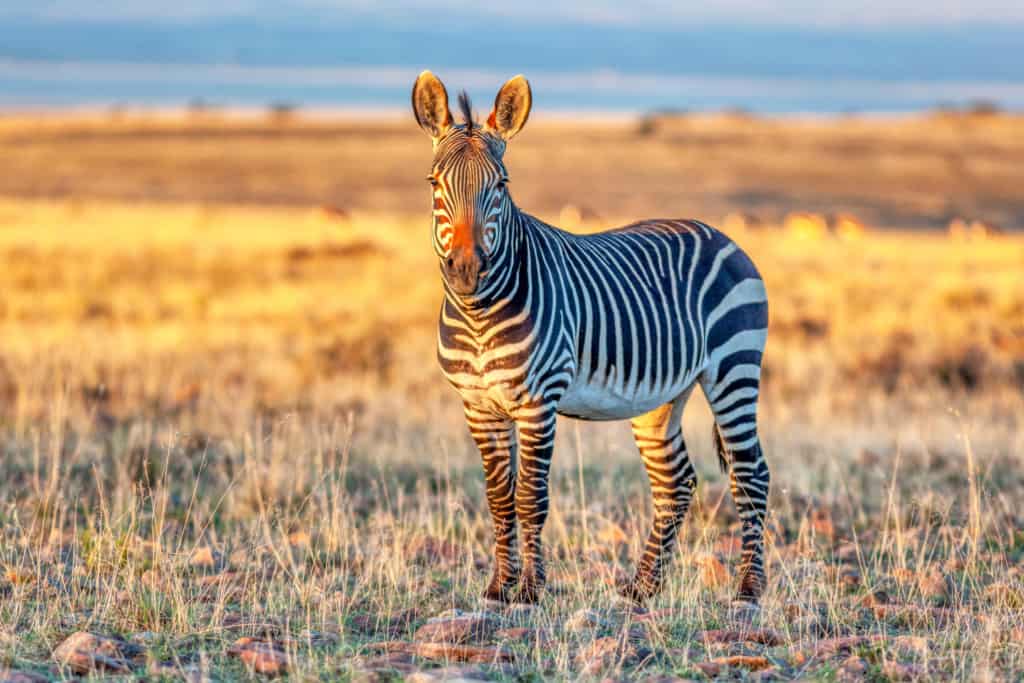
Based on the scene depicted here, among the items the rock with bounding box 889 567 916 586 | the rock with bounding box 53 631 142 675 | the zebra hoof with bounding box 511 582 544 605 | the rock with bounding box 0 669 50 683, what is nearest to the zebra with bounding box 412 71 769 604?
the zebra hoof with bounding box 511 582 544 605

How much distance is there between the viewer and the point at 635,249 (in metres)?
7.95

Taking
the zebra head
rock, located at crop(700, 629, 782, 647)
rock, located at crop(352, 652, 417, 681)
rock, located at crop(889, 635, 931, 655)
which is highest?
the zebra head

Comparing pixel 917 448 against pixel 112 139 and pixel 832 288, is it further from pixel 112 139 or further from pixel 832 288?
pixel 112 139

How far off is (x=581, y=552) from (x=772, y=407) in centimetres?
668

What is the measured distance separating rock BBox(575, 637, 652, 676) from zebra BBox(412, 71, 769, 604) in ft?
3.77

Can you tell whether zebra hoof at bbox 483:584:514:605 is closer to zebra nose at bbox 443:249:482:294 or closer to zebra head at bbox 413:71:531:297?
zebra head at bbox 413:71:531:297

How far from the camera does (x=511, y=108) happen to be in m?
6.95

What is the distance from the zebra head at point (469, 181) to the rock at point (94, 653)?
89.1 inches

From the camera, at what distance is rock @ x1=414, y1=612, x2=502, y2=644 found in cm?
604

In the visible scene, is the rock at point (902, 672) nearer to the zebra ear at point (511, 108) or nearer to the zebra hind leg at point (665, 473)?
the zebra hind leg at point (665, 473)

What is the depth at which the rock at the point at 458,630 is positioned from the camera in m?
6.04

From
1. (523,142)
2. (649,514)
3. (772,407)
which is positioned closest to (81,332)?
(772,407)

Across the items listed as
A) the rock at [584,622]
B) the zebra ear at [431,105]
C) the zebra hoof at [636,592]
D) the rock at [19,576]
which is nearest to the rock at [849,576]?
the zebra hoof at [636,592]

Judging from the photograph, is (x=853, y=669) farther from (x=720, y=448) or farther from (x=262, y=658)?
(x=720, y=448)
